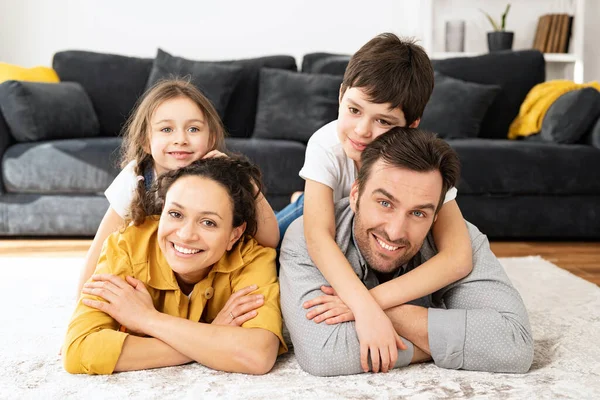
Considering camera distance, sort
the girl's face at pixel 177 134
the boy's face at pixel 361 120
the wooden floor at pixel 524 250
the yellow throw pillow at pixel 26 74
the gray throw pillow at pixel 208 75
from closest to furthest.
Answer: the boy's face at pixel 361 120, the girl's face at pixel 177 134, the wooden floor at pixel 524 250, the yellow throw pillow at pixel 26 74, the gray throw pillow at pixel 208 75

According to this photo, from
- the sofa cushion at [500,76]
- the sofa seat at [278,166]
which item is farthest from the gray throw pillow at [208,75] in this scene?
the sofa cushion at [500,76]

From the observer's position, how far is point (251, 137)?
13.8 ft

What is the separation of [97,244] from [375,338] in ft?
3.03

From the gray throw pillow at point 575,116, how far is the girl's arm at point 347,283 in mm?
2410

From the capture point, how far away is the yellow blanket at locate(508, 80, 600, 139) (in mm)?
4043

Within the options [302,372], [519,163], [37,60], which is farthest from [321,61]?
[302,372]

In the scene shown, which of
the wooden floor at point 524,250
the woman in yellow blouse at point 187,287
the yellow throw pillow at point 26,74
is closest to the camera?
the woman in yellow blouse at point 187,287

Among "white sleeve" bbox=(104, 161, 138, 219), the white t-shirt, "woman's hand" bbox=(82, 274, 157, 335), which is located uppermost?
the white t-shirt

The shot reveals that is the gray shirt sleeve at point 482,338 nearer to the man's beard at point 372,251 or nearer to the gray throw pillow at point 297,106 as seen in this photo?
the man's beard at point 372,251

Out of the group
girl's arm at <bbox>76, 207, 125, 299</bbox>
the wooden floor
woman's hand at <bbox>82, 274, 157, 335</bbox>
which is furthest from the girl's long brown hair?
the wooden floor

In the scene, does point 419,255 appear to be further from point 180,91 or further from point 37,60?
point 37,60

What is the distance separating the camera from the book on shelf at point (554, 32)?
4.92 metres

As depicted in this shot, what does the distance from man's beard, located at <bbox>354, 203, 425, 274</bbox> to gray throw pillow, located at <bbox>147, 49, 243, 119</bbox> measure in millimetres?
2417

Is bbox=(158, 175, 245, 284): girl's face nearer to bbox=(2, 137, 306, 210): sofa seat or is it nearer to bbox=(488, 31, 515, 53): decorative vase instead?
bbox=(2, 137, 306, 210): sofa seat
